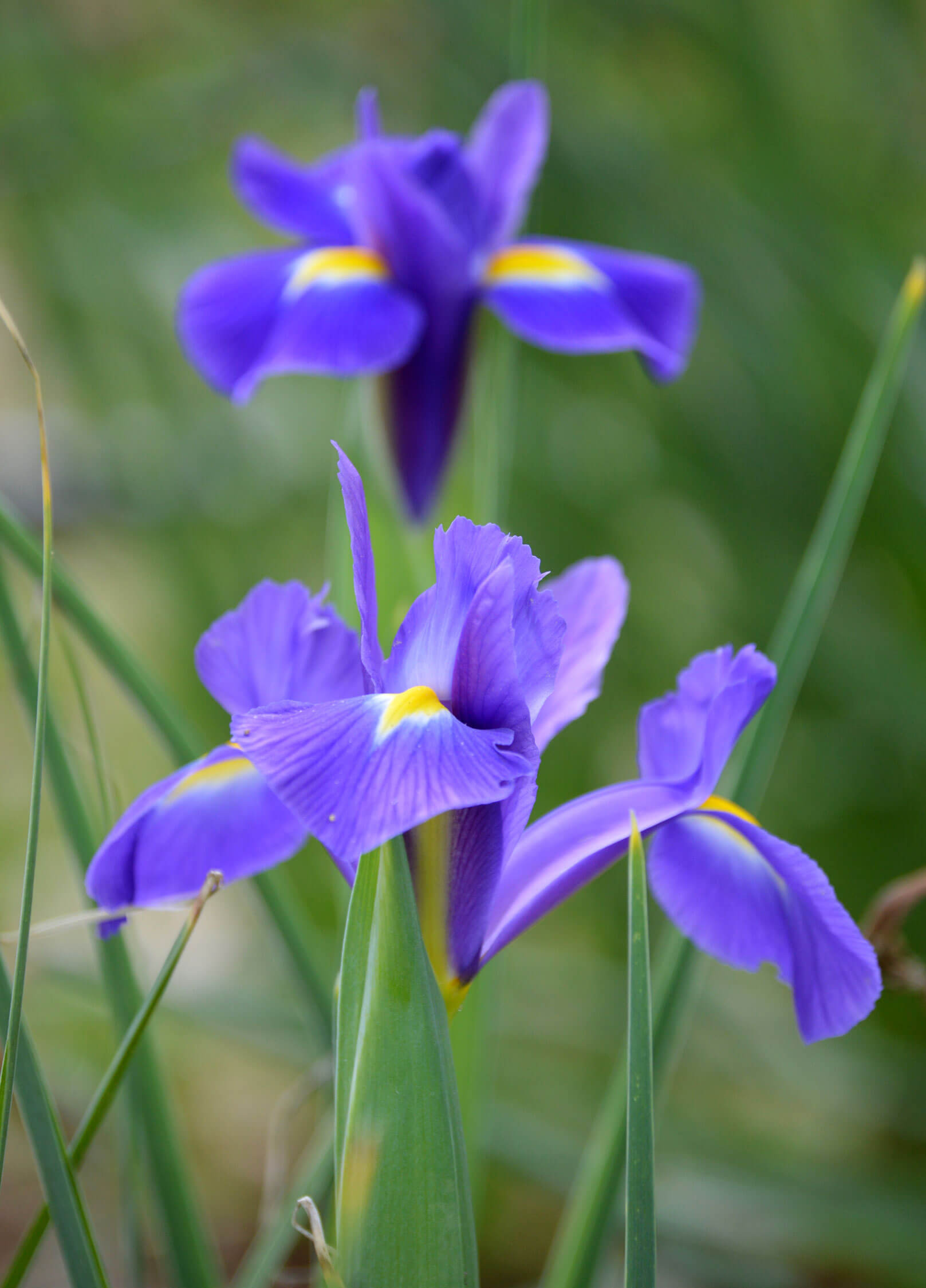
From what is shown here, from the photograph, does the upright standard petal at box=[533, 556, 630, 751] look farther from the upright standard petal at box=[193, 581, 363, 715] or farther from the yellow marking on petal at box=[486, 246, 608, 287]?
the yellow marking on petal at box=[486, 246, 608, 287]

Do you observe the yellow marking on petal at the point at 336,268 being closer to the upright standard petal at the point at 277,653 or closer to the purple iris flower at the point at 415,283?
the purple iris flower at the point at 415,283

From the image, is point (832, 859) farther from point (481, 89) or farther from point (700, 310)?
point (481, 89)

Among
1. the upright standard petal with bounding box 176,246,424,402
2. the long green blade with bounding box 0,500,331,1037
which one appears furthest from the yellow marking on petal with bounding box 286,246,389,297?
the long green blade with bounding box 0,500,331,1037

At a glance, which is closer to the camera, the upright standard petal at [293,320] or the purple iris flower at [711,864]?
the purple iris flower at [711,864]

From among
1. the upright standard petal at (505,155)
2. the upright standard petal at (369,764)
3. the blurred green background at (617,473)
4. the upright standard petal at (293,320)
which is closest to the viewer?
the upright standard petal at (369,764)

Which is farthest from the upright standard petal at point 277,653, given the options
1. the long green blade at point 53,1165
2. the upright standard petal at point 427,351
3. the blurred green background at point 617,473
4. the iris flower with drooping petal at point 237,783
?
the blurred green background at point 617,473

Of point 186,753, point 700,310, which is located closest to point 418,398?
point 186,753
